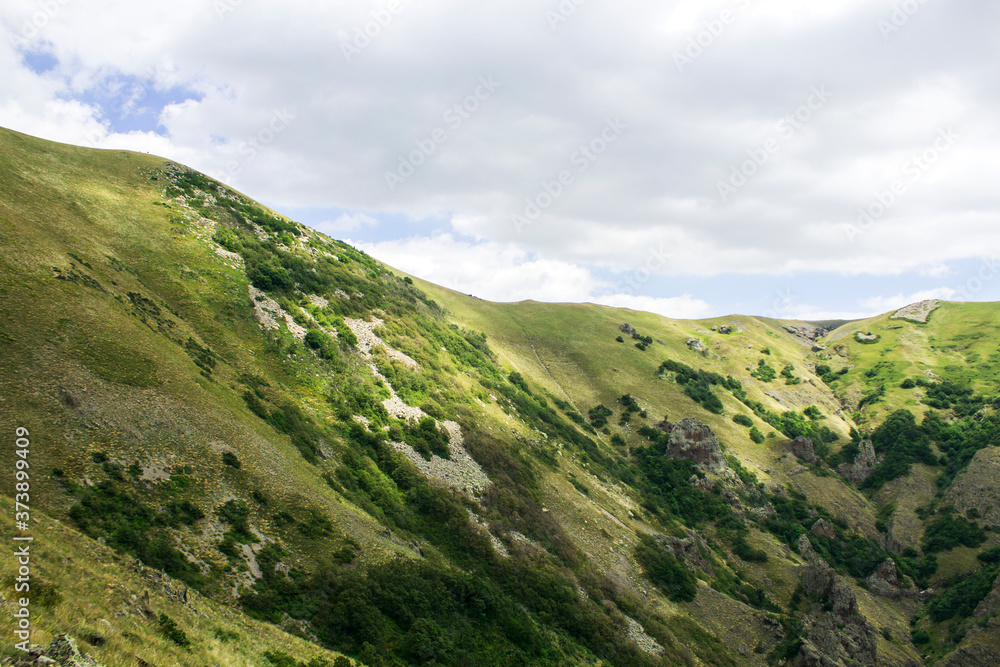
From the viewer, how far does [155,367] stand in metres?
30.7

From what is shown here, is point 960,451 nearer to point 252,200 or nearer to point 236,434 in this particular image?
point 236,434

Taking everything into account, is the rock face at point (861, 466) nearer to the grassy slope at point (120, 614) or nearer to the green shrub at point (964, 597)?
the green shrub at point (964, 597)

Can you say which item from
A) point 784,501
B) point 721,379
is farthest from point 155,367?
point 721,379

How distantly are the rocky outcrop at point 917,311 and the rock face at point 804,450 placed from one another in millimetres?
114911

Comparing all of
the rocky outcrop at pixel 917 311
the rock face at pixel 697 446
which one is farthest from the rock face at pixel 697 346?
the rocky outcrop at pixel 917 311

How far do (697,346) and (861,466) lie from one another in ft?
151

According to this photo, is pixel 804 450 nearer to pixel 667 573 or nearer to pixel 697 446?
pixel 697 446

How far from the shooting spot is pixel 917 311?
16950 centimetres

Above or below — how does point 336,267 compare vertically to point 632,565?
above

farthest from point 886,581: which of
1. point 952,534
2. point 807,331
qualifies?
point 807,331

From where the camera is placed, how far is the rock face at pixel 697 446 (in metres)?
78.2

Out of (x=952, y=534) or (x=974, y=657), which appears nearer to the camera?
(x=974, y=657)

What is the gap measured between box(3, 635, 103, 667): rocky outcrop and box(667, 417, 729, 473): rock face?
8002 centimetres

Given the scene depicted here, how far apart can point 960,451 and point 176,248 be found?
13220 cm
